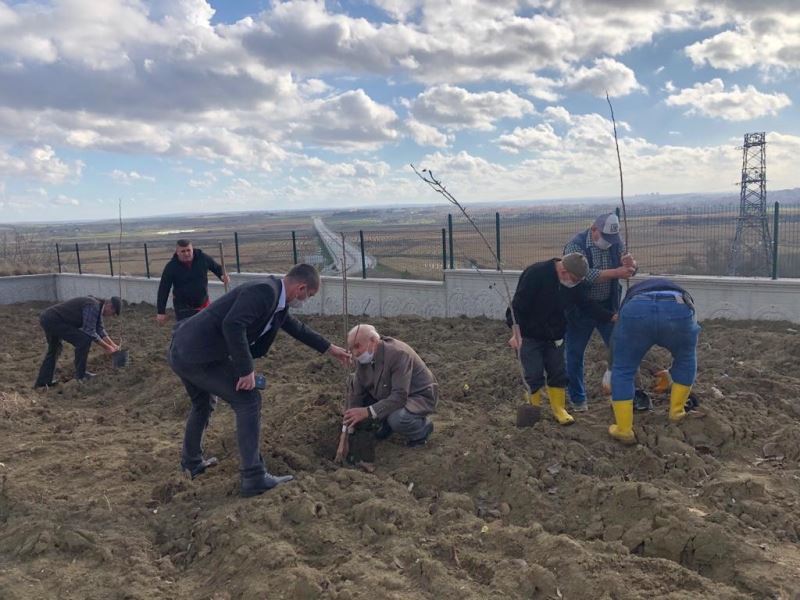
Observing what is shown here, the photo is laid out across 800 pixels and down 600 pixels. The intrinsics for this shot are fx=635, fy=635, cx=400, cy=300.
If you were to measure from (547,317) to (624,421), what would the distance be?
93cm

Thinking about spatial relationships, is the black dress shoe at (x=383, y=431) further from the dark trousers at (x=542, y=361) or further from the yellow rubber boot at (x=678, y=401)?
the yellow rubber boot at (x=678, y=401)

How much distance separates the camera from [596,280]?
196 inches

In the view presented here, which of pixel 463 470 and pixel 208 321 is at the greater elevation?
pixel 208 321

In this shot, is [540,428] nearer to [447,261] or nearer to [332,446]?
[332,446]

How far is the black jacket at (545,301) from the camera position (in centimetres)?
479

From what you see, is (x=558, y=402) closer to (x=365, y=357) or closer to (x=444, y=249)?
(x=365, y=357)

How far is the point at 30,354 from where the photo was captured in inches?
391

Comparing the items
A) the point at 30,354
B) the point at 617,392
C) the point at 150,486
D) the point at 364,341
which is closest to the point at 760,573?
the point at 617,392

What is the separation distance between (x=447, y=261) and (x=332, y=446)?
23.3 ft

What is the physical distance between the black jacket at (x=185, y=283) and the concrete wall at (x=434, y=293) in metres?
1.46

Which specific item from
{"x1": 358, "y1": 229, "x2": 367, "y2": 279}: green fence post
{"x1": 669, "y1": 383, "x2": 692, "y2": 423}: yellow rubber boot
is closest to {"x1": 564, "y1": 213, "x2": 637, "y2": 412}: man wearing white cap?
{"x1": 669, "y1": 383, "x2": 692, "y2": 423}: yellow rubber boot

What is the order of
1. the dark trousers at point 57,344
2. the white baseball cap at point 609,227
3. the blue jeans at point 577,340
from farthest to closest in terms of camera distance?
the dark trousers at point 57,344 < the blue jeans at point 577,340 < the white baseball cap at point 609,227

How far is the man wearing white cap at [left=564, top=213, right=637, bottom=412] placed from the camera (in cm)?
495

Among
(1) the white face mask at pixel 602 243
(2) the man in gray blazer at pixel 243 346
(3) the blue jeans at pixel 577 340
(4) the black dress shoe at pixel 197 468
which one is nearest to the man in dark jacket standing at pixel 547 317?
(3) the blue jeans at pixel 577 340
